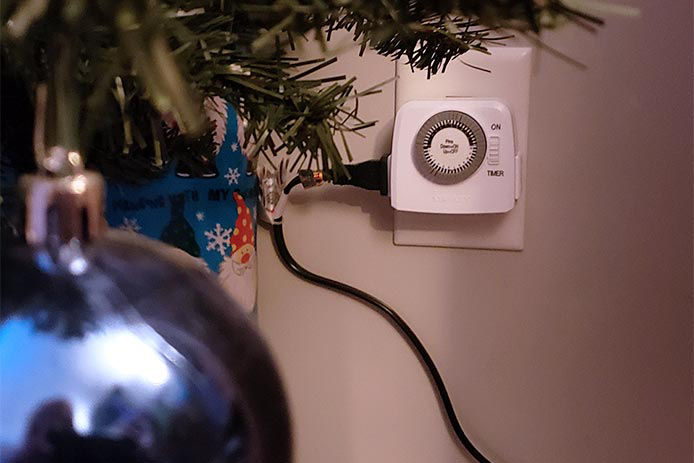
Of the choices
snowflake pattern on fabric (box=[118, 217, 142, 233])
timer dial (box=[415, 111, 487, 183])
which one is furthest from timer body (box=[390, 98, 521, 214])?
snowflake pattern on fabric (box=[118, 217, 142, 233])

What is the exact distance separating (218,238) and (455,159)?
212mm

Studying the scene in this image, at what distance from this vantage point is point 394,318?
0.63 meters

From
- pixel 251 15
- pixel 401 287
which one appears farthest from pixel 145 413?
pixel 401 287

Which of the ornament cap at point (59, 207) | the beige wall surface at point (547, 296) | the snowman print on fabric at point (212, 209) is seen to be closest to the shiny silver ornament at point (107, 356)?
the ornament cap at point (59, 207)

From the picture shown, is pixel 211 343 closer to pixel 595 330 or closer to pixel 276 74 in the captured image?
pixel 276 74

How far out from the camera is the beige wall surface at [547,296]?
584mm

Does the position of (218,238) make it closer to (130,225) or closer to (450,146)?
(130,225)

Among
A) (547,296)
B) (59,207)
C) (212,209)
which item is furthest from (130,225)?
(547,296)

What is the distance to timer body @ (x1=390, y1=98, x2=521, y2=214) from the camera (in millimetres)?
585

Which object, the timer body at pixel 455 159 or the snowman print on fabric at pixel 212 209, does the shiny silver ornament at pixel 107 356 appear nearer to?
the snowman print on fabric at pixel 212 209

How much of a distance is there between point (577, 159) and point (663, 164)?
7cm

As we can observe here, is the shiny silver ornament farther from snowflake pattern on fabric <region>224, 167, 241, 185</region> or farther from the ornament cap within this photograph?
snowflake pattern on fabric <region>224, 167, 241, 185</region>

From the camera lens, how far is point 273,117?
1.16ft

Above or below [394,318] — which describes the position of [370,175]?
above
